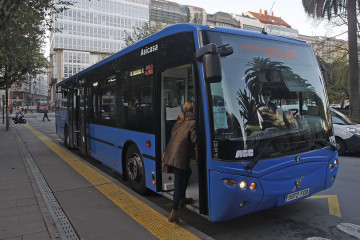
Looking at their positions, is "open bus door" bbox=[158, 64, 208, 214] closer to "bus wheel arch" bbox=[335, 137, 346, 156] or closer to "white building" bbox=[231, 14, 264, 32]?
"bus wheel arch" bbox=[335, 137, 346, 156]

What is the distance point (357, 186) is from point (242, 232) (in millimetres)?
3487

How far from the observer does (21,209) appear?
14.5 feet

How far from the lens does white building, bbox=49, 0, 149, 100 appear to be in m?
67.3

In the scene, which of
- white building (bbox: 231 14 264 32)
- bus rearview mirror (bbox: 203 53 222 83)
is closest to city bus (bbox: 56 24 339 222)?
bus rearview mirror (bbox: 203 53 222 83)

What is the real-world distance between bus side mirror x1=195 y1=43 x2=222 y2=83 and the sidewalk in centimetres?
280

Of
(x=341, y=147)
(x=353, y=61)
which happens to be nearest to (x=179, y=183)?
(x=341, y=147)

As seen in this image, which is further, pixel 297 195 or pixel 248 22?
pixel 248 22

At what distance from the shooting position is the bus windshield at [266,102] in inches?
128

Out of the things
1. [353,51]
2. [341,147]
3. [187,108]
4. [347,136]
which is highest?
[353,51]

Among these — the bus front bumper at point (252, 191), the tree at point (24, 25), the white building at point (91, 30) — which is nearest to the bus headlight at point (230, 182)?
the bus front bumper at point (252, 191)

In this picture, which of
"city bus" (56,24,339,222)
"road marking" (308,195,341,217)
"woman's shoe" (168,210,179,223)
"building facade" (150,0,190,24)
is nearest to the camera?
"city bus" (56,24,339,222)

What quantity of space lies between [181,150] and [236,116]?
0.90 m

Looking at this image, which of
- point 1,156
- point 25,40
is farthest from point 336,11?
point 1,156

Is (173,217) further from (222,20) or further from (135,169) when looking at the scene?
(222,20)
